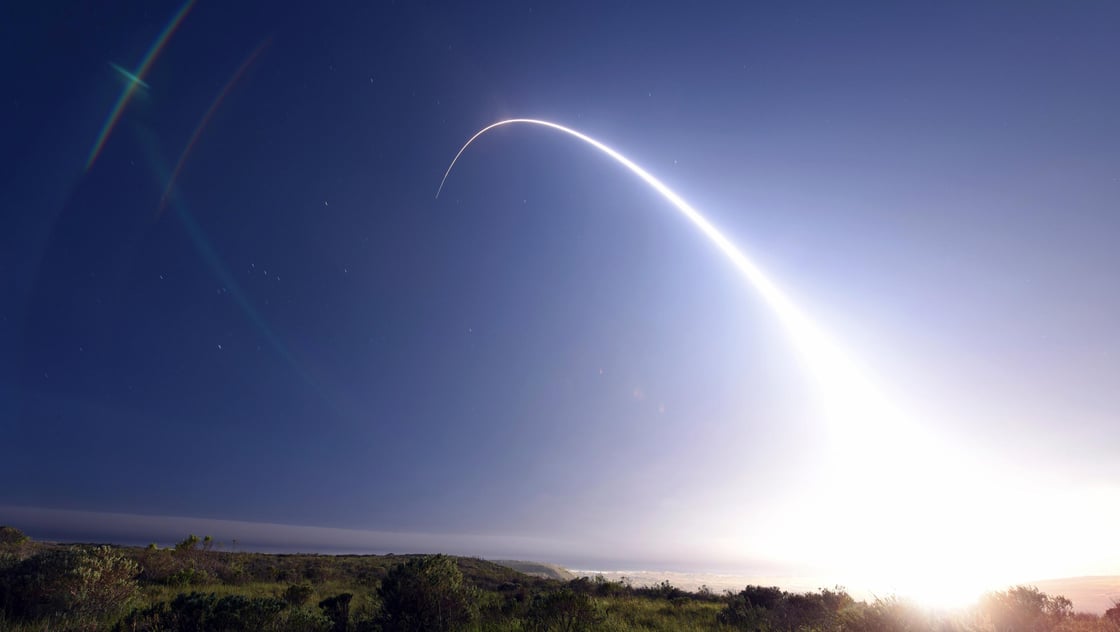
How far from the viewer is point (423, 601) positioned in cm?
1227

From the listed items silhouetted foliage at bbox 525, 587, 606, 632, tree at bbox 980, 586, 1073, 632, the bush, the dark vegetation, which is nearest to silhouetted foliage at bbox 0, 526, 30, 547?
the dark vegetation

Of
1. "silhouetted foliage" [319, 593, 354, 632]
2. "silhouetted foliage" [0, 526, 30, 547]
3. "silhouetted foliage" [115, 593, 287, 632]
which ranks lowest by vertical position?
"silhouetted foliage" [0, 526, 30, 547]

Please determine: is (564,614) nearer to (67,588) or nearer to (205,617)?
(205,617)

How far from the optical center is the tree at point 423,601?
12.1 metres

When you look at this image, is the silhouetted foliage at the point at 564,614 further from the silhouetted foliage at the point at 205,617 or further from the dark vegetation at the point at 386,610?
the silhouetted foliage at the point at 205,617

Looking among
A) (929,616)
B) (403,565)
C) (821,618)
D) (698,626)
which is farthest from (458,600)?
(821,618)

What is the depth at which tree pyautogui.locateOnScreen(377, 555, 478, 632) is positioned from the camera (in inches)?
476

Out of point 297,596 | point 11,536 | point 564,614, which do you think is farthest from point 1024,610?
point 11,536

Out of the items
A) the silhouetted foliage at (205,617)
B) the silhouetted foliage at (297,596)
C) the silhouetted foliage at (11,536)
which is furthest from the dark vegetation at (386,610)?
the silhouetted foliage at (11,536)

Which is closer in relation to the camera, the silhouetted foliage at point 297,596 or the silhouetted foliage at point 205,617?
the silhouetted foliage at point 205,617

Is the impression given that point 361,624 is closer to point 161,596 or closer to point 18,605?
point 18,605

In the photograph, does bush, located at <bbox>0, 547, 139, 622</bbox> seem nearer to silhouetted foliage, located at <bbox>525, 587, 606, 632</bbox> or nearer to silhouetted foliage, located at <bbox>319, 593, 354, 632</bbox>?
silhouetted foliage, located at <bbox>319, 593, 354, 632</bbox>

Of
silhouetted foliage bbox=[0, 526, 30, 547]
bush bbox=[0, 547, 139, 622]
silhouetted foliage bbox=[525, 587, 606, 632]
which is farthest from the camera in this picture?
silhouetted foliage bbox=[0, 526, 30, 547]

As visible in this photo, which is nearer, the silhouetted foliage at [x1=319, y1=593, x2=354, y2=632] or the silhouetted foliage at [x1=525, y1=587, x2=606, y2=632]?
the silhouetted foliage at [x1=319, y1=593, x2=354, y2=632]
